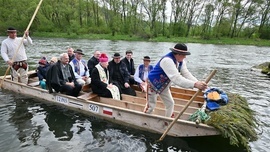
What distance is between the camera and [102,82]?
7.38 meters

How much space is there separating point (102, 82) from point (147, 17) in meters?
48.9

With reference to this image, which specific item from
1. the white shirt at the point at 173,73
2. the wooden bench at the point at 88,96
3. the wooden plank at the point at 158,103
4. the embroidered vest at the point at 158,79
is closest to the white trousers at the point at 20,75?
the wooden bench at the point at 88,96

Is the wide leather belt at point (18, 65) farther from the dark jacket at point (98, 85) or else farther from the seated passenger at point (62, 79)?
the dark jacket at point (98, 85)

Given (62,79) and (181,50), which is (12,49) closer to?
(62,79)

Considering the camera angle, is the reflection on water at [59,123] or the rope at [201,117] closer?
the rope at [201,117]

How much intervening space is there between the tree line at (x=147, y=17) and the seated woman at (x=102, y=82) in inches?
1506

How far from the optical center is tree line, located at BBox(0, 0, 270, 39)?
48.0 m

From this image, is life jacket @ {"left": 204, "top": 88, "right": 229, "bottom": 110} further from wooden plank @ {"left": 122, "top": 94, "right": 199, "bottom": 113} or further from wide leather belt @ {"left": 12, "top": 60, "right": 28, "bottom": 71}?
wide leather belt @ {"left": 12, "top": 60, "right": 28, "bottom": 71}

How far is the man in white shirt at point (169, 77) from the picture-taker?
484cm

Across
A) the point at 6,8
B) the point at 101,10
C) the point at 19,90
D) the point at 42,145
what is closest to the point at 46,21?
the point at 6,8

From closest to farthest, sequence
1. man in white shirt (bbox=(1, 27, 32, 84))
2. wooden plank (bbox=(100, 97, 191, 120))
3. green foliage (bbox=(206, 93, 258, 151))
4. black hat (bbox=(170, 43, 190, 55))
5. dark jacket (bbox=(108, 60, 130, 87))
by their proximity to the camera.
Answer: black hat (bbox=(170, 43, 190, 55))
green foliage (bbox=(206, 93, 258, 151))
wooden plank (bbox=(100, 97, 191, 120))
dark jacket (bbox=(108, 60, 130, 87))
man in white shirt (bbox=(1, 27, 32, 84))

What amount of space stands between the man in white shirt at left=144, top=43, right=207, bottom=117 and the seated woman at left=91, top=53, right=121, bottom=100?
1.58 m

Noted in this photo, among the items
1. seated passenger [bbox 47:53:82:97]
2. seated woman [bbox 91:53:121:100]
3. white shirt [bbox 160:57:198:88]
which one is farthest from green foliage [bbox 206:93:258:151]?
seated passenger [bbox 47:53:82:97]

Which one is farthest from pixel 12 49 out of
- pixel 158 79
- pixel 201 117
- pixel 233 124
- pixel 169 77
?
pixel 233 124
